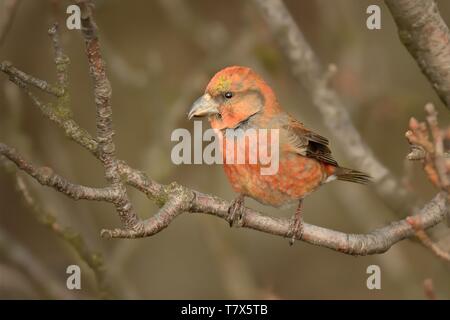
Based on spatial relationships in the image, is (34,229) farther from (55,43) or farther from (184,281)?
(55,43)

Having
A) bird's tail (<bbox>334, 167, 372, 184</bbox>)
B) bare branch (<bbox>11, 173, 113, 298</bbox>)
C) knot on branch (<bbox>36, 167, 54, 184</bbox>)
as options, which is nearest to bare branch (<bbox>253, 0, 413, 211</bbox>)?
bird's tail (<bbox>334, 167, 372, 184</bbox>)

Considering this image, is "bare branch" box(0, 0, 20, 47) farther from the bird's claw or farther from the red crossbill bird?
the bird's claw

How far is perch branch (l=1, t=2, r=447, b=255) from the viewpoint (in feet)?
8.58

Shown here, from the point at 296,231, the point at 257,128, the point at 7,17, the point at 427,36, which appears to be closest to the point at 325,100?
the point at 257,128

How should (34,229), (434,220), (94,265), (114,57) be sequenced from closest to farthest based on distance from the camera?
(434,220), (94,265), (114,57), (34,229)

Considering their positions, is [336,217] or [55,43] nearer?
[55,43]

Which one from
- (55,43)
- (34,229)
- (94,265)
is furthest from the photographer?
(34,229)

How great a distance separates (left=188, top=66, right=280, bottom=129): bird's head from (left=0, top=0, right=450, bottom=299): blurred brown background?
1260 mm

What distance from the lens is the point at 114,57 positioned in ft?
19.6

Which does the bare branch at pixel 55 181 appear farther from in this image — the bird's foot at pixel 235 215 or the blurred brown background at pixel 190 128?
the blurred brown background at pixel 190 128

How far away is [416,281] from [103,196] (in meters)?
3.99

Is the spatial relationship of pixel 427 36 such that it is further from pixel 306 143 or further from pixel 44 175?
pixel 44 175

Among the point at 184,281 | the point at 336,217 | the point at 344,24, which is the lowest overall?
the point at 184,281

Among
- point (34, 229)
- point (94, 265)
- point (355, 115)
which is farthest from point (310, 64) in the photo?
point (34, 229)
